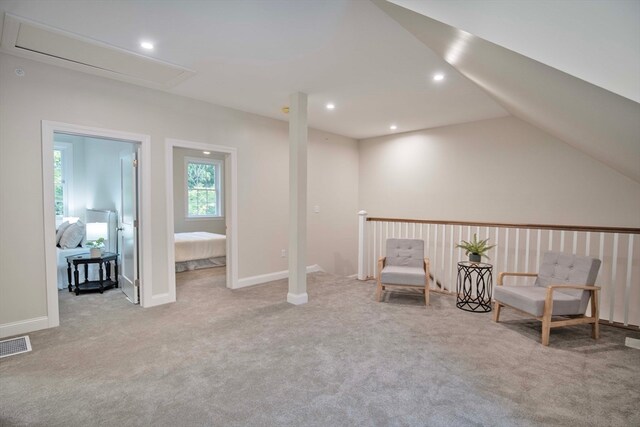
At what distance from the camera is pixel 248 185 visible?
4922mm

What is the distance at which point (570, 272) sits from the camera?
10.8ft

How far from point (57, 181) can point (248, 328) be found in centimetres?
622

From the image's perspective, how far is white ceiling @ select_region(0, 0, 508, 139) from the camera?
2.21m

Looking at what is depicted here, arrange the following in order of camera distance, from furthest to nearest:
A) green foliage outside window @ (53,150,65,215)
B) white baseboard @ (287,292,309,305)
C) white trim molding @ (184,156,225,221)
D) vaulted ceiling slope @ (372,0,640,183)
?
white trim molding @ (184,156,225,221), green foliage outside window @ (53,150,65,215), white baseboard @ (287,292,309,305), vaulted ceiling slope @ (372,0,640,183)

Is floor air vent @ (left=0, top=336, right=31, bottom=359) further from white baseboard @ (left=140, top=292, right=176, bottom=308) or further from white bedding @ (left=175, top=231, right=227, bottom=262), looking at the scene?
white bedding @ (left=175, top=231, right=227, bottom=262)

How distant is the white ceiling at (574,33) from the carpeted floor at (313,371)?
1.93m

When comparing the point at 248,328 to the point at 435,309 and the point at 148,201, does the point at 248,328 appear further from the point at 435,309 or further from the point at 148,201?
the point at 435,309

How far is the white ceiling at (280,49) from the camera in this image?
7.25 feet

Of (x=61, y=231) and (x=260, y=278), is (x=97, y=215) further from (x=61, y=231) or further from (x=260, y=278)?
(x=260, y=278)

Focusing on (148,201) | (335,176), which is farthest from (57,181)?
(335,176)

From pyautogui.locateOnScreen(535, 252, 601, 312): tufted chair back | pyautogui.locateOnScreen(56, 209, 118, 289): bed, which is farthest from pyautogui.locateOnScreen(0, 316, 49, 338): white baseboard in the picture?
pyautogui.locateOnScreen(535, 252, 601, 312): tufted chair back

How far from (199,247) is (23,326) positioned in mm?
3028

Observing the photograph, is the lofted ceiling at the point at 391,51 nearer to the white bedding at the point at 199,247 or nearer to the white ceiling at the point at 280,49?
the white ceiling at the point at 280,49

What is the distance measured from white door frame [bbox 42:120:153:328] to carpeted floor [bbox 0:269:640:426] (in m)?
0.30
